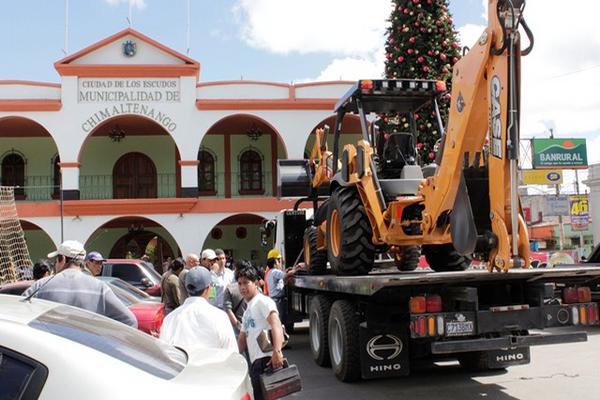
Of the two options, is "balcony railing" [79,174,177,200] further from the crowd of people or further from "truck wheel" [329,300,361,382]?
the crowd of people

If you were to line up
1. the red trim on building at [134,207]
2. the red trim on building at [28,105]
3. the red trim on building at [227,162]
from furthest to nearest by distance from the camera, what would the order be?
1. the red trim on building at [227,162]
2. the red trim on building at [134,207]
3. the red trim on building at [28,105]

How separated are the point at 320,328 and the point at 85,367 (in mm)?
6356

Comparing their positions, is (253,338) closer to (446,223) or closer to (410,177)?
(446,223)

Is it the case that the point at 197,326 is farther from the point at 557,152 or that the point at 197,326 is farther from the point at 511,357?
the point at 557,152

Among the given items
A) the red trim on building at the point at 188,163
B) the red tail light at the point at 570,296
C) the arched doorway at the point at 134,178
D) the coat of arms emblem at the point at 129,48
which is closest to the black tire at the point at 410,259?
the red tail light at the point at 570,296

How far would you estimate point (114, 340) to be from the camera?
3.02m

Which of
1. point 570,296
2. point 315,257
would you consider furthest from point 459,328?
point 315,257

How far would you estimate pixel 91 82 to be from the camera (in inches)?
848

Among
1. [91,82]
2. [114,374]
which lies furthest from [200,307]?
[91,82]

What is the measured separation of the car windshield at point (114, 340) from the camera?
2.76 m

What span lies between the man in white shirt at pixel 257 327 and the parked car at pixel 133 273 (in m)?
8.24

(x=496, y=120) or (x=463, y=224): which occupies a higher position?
(x=496, y=120)

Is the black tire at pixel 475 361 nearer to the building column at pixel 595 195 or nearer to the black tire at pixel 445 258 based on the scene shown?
the black tire at pixel 445 258

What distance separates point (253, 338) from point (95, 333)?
7.37 ft
